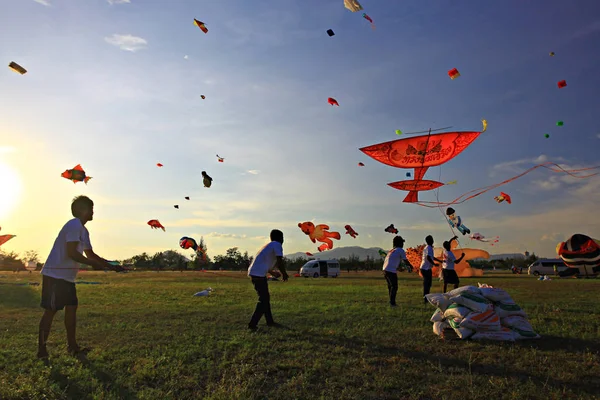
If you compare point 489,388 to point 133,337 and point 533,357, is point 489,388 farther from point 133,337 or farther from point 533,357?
point 133,337

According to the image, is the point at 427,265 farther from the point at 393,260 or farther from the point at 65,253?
the point at 65,253

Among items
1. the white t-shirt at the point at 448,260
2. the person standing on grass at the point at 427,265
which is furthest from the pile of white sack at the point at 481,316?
the white t-shirt at the point at 448,260

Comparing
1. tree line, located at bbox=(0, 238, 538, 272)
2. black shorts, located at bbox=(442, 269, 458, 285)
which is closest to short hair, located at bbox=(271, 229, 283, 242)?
black shorts, located at bbox=(442, 269, 458, 285)

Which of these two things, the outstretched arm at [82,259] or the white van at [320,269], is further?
the white van at [320,269]

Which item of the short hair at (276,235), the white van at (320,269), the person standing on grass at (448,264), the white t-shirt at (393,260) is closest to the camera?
the short hair at (276,235)

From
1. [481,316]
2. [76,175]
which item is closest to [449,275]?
[481,316]

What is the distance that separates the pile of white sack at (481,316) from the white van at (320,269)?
34.0 meters

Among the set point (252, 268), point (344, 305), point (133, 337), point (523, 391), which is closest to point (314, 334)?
point (252, 268)

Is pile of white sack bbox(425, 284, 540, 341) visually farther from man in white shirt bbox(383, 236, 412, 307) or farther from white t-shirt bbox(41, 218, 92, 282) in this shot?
white t-shirt bbox(41, 218, 92, 282)

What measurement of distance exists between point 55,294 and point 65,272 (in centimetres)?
31

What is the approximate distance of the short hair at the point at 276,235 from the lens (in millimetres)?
7793

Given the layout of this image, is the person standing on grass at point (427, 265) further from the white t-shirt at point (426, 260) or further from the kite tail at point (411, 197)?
the kite tail at point (411, 197)

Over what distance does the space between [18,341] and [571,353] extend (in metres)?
8.51

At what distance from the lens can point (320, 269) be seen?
4138cm
